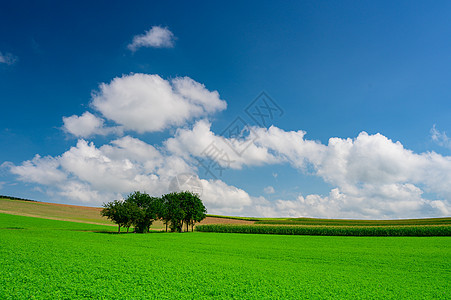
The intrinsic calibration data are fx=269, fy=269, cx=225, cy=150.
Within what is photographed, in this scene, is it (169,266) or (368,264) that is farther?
(368,264)

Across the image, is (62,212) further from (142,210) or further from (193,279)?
(193,279)

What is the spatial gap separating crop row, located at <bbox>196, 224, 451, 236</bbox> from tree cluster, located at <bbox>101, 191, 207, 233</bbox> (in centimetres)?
573

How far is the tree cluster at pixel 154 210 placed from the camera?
57.1 meters

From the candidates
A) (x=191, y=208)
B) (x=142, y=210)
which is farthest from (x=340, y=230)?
(x=142, y=210)

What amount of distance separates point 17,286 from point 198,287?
7901 mm

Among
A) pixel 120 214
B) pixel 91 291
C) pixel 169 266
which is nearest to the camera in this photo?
pixel 91 291

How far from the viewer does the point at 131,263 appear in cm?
1792

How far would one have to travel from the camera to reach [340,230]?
57406mm

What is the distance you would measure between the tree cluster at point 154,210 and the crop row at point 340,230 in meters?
5.73

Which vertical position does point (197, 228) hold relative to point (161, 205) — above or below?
below

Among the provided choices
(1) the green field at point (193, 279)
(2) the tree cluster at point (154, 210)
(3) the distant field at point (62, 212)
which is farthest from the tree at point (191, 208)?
(1) the green field at point (193, 279)

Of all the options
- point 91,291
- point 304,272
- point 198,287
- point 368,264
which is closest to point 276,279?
point 304,272

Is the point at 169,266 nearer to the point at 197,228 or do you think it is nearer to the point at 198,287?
the point at 198,287

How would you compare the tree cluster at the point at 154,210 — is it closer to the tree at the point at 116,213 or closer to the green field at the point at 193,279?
the tree at the point at 116,213
